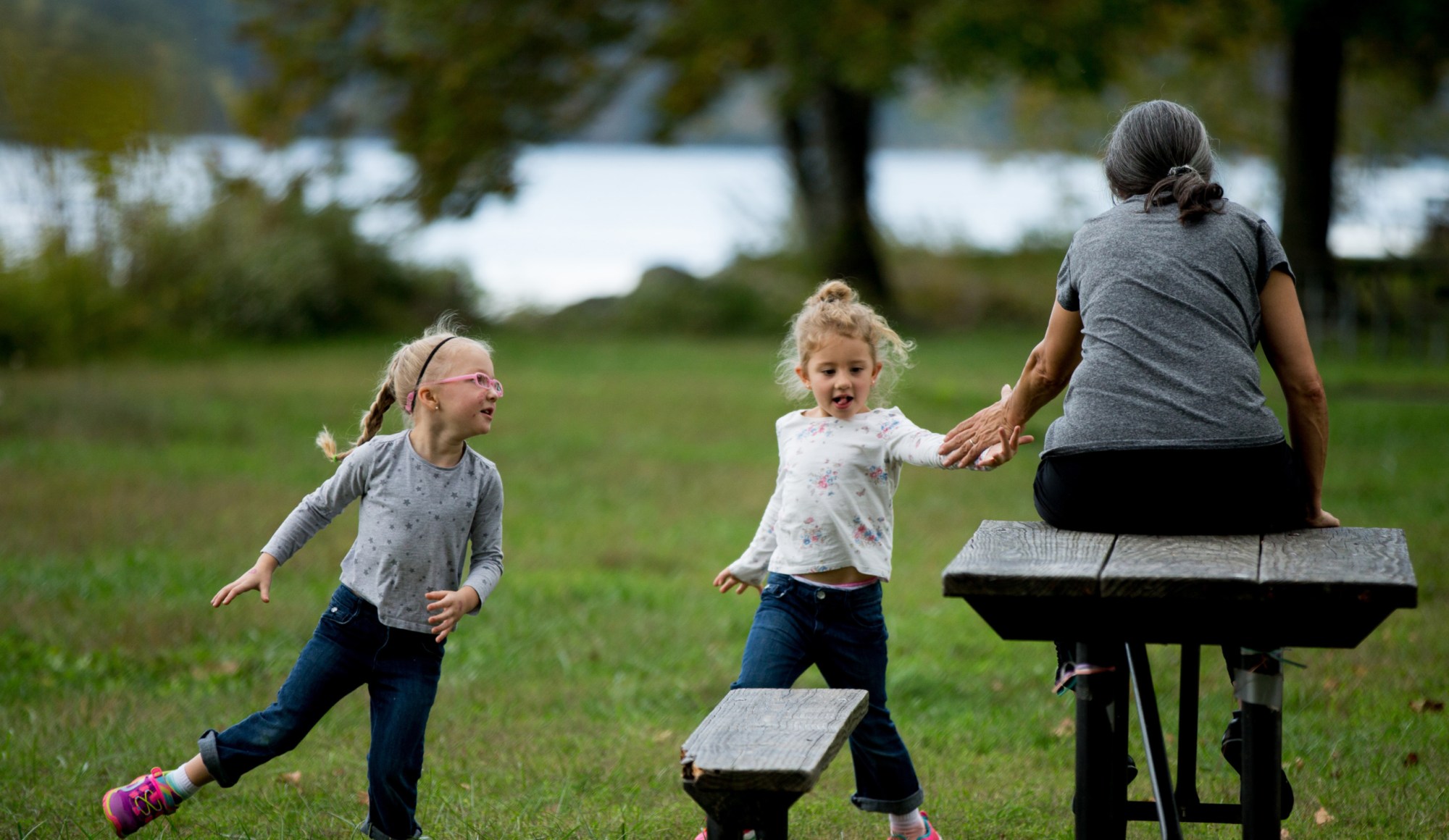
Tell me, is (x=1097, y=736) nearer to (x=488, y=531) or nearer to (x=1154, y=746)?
(x=1154, y=746)

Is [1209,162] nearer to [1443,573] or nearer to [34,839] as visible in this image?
[34,839]

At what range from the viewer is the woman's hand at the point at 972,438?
11.8 feet

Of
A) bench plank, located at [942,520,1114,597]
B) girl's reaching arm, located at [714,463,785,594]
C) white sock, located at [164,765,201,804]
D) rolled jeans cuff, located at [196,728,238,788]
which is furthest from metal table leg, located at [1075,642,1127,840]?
white sock, located at [164,765,201,804]

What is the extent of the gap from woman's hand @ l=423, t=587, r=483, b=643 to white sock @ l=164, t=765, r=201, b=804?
0.77 meters

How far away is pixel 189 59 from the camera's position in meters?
20.8

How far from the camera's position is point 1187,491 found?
3.27 m

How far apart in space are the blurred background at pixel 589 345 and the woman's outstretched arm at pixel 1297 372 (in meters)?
0.58

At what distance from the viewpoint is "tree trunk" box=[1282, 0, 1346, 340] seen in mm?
17031

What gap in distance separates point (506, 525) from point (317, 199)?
13.2 metres

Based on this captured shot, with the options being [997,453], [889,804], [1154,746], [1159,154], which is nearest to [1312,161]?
[1159,154]

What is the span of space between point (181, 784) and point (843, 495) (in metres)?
1.83

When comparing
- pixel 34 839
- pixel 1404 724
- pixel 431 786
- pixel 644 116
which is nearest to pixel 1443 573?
pixel 1404 724

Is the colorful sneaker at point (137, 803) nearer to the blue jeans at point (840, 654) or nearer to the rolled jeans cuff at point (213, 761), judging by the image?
the rolled jeans cuff at point (213, 761)

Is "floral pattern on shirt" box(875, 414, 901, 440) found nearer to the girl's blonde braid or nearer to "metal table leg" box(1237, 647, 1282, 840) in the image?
"metal table leg" box(1237, 647, 1282, 840)
